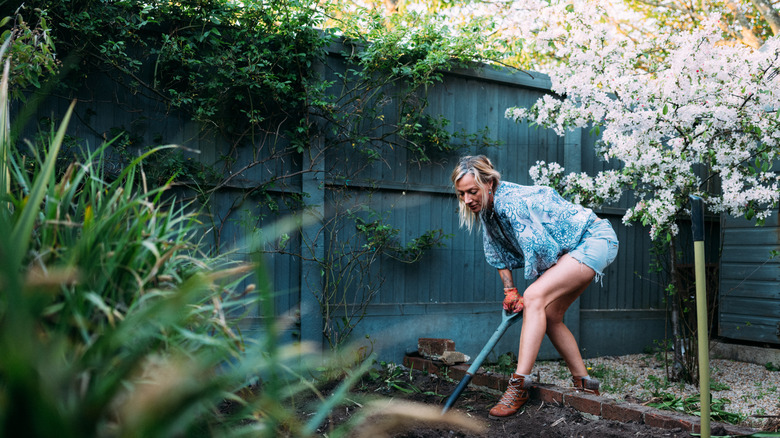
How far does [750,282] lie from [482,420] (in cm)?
377

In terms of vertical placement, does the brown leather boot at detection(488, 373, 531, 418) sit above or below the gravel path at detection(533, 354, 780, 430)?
above

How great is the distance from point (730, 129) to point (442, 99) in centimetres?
193

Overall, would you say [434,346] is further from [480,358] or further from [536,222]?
[536,222]

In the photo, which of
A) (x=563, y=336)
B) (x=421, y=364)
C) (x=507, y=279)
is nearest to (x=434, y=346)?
(x=421, y=364)

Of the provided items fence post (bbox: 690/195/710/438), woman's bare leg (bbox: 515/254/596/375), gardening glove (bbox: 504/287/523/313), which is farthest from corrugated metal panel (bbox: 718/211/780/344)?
fence post (bbox: 690/195/710/438)

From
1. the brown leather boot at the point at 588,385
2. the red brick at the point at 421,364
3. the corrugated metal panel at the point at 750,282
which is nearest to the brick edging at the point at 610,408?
the brown leather boot at the point at 588,385

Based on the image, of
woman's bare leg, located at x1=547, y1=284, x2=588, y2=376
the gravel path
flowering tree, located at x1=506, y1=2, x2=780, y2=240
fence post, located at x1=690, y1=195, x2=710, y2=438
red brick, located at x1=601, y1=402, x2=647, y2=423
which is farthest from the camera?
the gravel path

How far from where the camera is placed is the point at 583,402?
284 centimetres

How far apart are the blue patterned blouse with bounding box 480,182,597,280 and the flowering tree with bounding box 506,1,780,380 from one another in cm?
83

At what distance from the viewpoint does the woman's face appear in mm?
3078

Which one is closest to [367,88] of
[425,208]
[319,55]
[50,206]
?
[319,55]

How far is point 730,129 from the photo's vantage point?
3756mm

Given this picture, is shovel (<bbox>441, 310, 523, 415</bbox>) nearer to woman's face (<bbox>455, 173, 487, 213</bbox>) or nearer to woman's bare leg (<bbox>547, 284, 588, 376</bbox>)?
woman's bare leg (<bbox>547, 284, 588, 376</bbox>)

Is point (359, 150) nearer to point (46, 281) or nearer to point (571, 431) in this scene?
point (571, 431)
